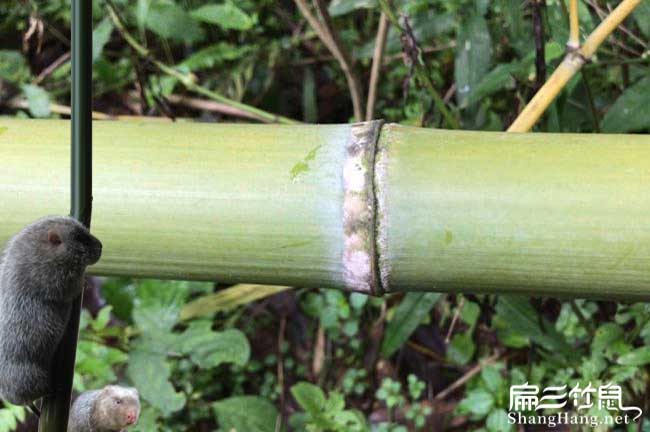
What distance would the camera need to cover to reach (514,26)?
Answer: 78 cm

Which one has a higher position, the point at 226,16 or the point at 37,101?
the point at 226,16

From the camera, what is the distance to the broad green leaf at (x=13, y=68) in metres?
1.11

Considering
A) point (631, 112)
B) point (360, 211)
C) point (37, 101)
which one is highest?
point (37, 101)

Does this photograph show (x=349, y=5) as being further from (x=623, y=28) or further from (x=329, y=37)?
(x=623, y=28)

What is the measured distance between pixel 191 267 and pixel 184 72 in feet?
2.32

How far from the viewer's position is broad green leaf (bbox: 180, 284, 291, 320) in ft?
3.17

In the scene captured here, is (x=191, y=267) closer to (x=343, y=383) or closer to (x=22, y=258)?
(x=22, y=258)

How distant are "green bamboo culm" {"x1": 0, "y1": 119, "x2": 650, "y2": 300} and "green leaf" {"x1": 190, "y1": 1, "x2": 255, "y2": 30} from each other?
1.97 feet

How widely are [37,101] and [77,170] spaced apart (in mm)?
847

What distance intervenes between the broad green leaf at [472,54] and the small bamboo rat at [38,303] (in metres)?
0.67

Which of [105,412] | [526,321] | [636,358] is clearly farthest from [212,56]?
[105,412]

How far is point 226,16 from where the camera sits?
1.03 metres

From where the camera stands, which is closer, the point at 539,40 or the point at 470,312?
the point at 539,40

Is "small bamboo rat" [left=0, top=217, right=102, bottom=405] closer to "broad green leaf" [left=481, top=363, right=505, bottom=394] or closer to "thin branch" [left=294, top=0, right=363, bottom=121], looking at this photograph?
"thin branch" [left=294, top=0, right=363, bottom=121]
